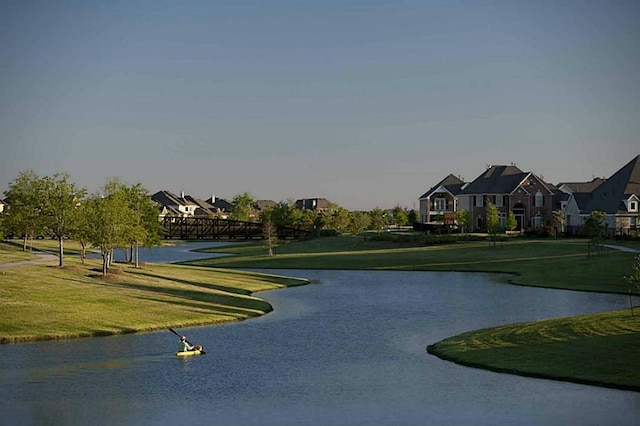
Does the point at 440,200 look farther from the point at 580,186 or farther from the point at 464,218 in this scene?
the point at 464,218

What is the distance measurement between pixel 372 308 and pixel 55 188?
32.1 meters

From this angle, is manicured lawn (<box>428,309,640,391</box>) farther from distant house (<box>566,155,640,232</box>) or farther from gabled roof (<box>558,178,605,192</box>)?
gabled roof (<box>558,178,605,192</box>)

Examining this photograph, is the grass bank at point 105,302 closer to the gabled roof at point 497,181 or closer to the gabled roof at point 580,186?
the gabled roof at point 497,181

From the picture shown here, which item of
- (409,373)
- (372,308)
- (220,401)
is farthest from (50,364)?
(372,308)

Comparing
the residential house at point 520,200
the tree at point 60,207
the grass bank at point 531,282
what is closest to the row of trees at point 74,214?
the tree at point 60,207

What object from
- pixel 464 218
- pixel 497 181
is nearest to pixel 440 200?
pixel 497 181

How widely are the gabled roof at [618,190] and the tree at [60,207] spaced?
77.3m

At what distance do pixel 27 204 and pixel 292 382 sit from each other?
5030 cm

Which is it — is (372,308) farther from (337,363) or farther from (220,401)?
(220,401)

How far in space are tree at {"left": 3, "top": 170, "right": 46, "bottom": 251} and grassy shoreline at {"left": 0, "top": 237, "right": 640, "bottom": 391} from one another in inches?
186

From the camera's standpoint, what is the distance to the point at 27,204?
243 feet

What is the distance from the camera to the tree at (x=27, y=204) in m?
71.6

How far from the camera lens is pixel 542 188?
141 meters

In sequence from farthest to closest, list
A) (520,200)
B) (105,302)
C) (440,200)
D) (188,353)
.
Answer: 1. (440,200)
2. (520,200)
3. (105,302)
4. (188,353)
